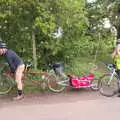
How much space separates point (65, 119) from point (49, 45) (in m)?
3.82

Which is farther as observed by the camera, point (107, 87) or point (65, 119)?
point (107, 87)

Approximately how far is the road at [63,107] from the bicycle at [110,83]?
0.23 metres

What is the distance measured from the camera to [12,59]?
30.3ft

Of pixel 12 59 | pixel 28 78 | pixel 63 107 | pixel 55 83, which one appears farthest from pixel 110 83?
pixel 12 59

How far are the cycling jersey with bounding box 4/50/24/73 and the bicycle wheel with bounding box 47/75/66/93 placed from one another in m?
1.18

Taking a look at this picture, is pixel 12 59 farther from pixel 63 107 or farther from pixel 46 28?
pixel 63 107

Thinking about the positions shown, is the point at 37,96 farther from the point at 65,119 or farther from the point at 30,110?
the point at 65,119

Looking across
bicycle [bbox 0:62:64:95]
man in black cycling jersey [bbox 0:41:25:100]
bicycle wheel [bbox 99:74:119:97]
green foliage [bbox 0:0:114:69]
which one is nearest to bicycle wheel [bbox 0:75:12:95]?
bicycle [bbox 0:62:64:95]

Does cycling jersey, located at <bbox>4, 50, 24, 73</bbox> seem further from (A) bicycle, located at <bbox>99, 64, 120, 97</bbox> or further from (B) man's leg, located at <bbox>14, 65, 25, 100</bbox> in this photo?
(A) bicycle, located at <bbox>99, 64, 120, 97</bbox>

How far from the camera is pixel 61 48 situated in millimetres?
11070

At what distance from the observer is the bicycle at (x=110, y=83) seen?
10016 mm

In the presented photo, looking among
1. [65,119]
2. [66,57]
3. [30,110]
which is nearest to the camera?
[65,119]

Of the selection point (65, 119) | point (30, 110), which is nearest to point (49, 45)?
point (30, 110)

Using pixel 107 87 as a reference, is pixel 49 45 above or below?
above
